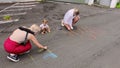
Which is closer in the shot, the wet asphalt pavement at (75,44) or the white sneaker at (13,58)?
the white sneaker at (13,58)

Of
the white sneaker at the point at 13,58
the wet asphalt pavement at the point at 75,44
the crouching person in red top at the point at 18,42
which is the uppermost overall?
the crouching person in red top at the point at 18,42

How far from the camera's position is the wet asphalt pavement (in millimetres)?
6672

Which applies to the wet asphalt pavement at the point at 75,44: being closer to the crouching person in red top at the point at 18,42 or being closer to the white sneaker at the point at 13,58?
the white sneaker at the point at 13,58

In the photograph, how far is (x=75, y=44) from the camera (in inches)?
321

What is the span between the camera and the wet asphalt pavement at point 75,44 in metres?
6.67

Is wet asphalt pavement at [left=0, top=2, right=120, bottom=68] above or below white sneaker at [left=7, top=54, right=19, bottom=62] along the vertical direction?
below

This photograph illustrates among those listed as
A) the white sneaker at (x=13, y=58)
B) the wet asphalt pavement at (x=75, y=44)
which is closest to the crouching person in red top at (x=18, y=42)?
the white sneaker at (x=13, y=58)

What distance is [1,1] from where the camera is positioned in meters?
14.2

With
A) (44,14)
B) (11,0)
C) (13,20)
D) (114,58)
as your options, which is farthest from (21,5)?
(114,58)

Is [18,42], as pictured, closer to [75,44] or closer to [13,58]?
[13,58]

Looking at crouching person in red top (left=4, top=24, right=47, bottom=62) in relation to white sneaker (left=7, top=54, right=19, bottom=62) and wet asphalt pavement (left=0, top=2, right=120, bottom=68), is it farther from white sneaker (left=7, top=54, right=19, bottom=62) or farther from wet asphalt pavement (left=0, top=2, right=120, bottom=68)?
wet asphalt pavement (left=0, top=2, right=120, bottom=68)

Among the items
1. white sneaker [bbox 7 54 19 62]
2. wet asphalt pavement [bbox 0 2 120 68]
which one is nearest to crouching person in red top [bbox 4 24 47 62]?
white sneaker [bbox 7 54 19 62]

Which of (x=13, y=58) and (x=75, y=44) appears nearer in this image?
(x=13, y=58)

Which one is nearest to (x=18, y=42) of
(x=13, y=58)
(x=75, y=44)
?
(x=13, y=58)
